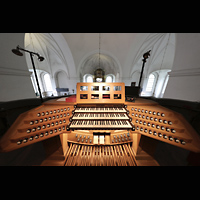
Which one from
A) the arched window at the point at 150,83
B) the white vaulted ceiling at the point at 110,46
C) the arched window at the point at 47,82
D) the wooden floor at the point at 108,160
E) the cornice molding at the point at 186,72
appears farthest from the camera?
the arched window at the point at 47,82

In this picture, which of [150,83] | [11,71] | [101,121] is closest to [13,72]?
[11,71]

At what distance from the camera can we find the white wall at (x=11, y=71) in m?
2.32

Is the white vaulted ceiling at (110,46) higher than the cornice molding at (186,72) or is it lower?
higher

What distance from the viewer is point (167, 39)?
18.2 ft

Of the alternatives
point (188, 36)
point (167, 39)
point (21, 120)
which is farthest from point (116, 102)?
point (167, 39)

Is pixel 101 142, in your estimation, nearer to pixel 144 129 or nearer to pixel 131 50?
pixel 144 129

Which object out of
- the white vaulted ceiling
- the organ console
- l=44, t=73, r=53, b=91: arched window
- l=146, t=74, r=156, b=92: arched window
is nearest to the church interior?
the organ console

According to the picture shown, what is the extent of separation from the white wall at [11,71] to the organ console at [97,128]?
2.42m

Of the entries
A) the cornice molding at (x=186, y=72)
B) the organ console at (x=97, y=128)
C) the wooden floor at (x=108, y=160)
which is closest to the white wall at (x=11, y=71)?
the organ console at (x=97, y=128)

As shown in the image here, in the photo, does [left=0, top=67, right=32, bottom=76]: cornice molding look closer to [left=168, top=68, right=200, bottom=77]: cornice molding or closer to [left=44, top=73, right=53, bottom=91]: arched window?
[left=168, top=68, right=200, bottom=77]: cornice molding

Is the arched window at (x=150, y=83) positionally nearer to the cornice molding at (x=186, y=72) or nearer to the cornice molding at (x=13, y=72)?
the cornice molding at (x=186, y=72)

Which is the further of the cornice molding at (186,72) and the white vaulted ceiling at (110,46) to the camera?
the white vaulted ceiling at (110,46)

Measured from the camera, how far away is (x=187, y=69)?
242cm

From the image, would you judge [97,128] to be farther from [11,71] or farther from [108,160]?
[11,71]
